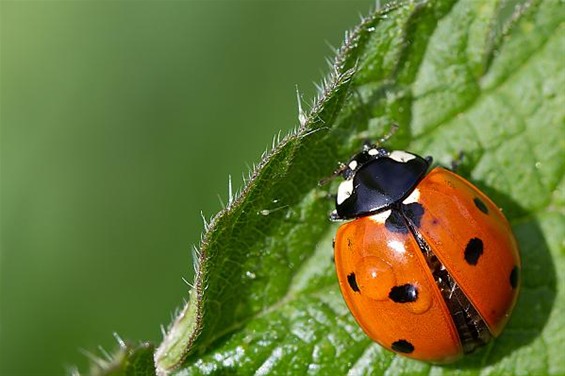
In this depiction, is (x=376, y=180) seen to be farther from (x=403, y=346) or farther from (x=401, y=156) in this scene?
(x=403, y=346)

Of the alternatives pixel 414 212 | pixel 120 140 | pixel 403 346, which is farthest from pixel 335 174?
pixel 120 140

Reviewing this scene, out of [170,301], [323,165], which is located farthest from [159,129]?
[323,165]

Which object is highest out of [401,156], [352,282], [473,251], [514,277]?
[401,156]

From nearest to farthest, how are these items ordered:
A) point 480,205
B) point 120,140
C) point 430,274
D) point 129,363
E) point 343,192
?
1. point 129,363
2. point 430,274
3. point 480,205
4. point 343,192
5. point 120,140

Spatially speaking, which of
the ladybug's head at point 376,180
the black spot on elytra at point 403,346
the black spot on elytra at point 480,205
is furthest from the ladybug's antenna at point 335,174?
the black spot on elytra at point 403,346

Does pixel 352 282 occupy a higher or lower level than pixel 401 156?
lower

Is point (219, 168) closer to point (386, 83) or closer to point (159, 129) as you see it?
point (159, 129)

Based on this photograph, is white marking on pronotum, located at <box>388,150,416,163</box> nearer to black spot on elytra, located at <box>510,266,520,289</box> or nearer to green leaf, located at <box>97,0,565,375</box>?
green leaf, located at <box>97,0,565,375</box>
